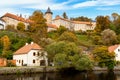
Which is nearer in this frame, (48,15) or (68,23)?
(48,15)

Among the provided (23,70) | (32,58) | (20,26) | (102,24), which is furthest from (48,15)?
(23,70)

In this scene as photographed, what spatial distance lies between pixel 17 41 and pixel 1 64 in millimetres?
22719

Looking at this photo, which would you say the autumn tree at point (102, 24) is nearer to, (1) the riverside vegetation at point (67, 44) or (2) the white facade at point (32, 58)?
(1) the riverside vegetation at point (67, 44)

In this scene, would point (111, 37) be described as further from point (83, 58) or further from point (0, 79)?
point (0, 79)

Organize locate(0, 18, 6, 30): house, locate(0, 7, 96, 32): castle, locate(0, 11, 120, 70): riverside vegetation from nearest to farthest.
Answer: locate(0, 11, 120, 70): riverside vegetation → locate(0, 18, 6, 30): house → locate(0, 7, 96, 32): castle

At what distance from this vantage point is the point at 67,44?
57.5 metres

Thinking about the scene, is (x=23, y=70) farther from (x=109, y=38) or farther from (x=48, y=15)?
(x=48, y=15)

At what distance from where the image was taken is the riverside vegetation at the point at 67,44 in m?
54.9

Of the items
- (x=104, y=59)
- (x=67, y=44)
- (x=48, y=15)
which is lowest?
(x=104, y=59)

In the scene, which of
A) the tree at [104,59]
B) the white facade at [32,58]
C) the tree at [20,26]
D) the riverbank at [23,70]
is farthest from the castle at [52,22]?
the riverbank at [23,70]

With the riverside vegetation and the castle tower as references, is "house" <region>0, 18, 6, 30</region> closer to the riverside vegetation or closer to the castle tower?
the riverside vegetation

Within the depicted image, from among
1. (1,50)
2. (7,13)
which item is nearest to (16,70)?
(1,50)

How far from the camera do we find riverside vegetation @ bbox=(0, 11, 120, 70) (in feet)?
180

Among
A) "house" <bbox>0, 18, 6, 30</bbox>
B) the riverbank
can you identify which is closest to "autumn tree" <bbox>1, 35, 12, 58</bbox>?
the riverbank
